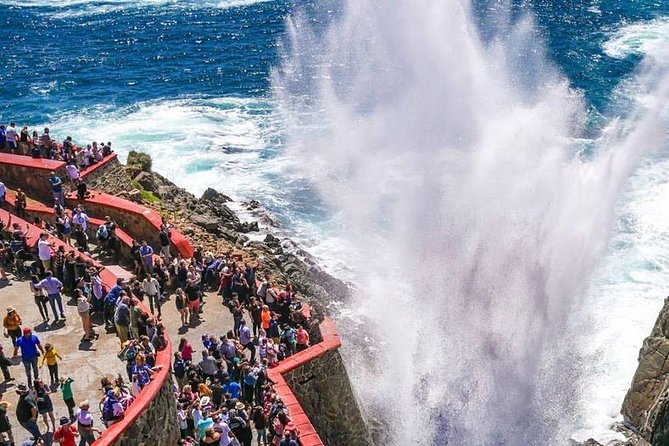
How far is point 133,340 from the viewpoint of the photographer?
69.2 feet

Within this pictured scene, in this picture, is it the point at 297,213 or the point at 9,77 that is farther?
the point at 9,77

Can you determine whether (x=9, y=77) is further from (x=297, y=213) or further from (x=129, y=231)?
(x=129, y=231)

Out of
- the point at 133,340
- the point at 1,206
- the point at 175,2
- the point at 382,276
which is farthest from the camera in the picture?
the point at 175,2

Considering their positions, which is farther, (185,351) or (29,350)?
(185,351)

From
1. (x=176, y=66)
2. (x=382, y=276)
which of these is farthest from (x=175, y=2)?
(x=382, y=276)

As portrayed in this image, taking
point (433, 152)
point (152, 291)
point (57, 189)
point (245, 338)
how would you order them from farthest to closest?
1. point (433, 152)
2. point (57, 189)
3. point (152, 291)
4. point (245, 338)

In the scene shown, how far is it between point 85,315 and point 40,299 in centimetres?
154

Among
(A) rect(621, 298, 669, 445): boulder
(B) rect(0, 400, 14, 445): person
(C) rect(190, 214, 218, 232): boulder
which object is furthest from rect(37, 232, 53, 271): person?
(A) rect(621, 298, 669, 445): boulder

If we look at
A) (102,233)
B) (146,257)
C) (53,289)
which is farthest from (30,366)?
(102,233)

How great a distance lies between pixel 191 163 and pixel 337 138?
1032 cm

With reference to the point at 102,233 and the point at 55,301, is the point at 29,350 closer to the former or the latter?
the point at 55,301

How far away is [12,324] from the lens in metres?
21.3

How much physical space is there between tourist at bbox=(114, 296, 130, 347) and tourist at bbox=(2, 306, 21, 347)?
2.42 m

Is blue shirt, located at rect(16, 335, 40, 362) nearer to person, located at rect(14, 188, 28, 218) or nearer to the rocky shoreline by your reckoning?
person, located at rect(14, 188, 28, 218)
